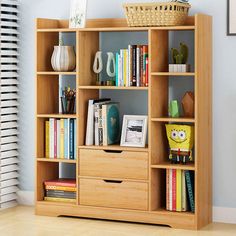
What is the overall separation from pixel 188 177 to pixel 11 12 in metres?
1.88

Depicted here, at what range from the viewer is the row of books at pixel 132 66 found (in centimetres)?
468

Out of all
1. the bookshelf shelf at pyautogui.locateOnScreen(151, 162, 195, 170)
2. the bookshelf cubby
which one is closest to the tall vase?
the bookshelf cubby

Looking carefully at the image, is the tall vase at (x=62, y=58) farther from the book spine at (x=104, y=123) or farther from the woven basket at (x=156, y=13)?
the woven basket at (x=156, y=13)

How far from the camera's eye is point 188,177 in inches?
182

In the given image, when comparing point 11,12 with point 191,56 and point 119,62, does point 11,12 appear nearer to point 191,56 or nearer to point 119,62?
point 119,62

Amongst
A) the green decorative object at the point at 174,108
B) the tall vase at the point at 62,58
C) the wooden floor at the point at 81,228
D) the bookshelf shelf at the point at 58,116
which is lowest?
the wooden floor at the point at 81,228

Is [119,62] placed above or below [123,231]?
above

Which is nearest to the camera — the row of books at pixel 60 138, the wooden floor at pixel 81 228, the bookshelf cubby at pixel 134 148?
the wooden floor at pixel 81 228

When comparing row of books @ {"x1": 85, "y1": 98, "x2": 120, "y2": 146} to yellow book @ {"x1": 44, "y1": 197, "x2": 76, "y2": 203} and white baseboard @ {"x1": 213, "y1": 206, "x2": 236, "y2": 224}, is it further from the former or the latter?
white baseboard @ {"x1": 213, "y1": 206, "x2": 236, "y2": 224}

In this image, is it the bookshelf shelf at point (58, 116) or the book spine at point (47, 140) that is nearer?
the bookshelf shelf at point (58, 116)

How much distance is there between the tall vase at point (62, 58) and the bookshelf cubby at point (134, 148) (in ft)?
0.27

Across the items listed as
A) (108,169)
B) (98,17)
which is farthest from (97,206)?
(98,17)

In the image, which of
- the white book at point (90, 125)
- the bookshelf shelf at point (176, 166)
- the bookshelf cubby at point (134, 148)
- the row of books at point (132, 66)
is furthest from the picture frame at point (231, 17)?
the white book at point (90, 125)

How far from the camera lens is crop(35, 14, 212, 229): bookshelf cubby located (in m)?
4.59
